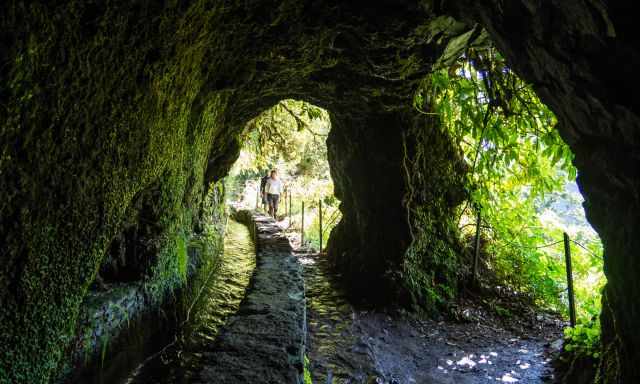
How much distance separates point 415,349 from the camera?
459cm

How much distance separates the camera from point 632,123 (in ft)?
6.10

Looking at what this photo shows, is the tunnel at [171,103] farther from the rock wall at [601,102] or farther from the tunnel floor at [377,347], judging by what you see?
the tunnel floor at [377,347]

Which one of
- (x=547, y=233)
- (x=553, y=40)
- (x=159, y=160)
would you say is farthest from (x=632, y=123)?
(x=547, y=233)

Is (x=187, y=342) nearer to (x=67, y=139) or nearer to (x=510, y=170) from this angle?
(x=67, y=139)

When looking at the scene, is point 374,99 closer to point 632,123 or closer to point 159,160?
point 159,160

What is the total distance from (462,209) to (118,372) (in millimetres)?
5529

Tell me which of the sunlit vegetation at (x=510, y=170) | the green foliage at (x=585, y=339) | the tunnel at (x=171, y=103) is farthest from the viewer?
the sunlit vegetation at (x=510, y=170)

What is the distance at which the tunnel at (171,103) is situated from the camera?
1.59 m

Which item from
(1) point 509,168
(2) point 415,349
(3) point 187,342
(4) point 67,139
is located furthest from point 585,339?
(4) point 67,139

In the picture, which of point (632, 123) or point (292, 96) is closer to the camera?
point (632, 123)

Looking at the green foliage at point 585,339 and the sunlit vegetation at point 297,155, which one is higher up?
the sunlit vegetation at point 297,155

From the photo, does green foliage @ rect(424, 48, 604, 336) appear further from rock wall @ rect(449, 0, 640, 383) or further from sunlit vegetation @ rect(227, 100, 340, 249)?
sunlit vegetation @ rect(227, 100, 340, 249)

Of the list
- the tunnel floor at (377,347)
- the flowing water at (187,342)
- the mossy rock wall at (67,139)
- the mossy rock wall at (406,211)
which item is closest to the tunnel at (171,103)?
the mossy rock wall at (67,139)

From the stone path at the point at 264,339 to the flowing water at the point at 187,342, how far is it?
0.19 m
